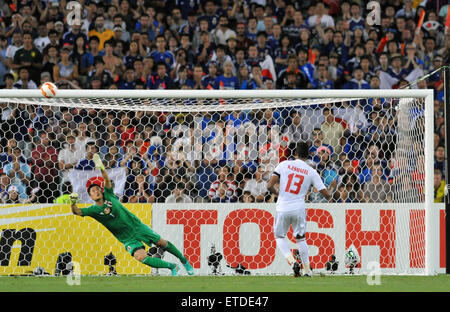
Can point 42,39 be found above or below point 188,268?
above

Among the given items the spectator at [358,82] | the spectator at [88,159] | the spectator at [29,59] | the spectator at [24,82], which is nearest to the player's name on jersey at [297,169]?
the spectator at [88,159]

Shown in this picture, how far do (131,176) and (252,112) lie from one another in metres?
2.04

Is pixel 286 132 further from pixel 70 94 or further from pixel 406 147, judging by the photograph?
pixel 70 94

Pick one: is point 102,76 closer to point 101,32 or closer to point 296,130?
point 101,32

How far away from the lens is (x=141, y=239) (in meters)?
11.1

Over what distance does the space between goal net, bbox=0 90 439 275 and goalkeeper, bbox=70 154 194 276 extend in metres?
0.42

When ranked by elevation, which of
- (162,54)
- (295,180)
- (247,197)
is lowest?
(247,197)

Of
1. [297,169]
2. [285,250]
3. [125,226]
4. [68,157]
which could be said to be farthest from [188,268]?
[68,157]

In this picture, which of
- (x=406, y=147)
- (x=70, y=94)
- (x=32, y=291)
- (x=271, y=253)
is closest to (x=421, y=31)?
(x=406, y=147)

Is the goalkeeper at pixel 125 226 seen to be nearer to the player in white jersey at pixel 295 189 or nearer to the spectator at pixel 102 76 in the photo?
the player in white jersey at pixel 295 189

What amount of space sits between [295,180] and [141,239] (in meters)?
2.38

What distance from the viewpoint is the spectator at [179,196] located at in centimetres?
1216

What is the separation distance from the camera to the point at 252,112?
1237 centimetres

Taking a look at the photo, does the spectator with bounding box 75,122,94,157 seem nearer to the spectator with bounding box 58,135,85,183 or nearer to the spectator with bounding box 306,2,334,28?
the spectator with bounding box 58,135,85,183
